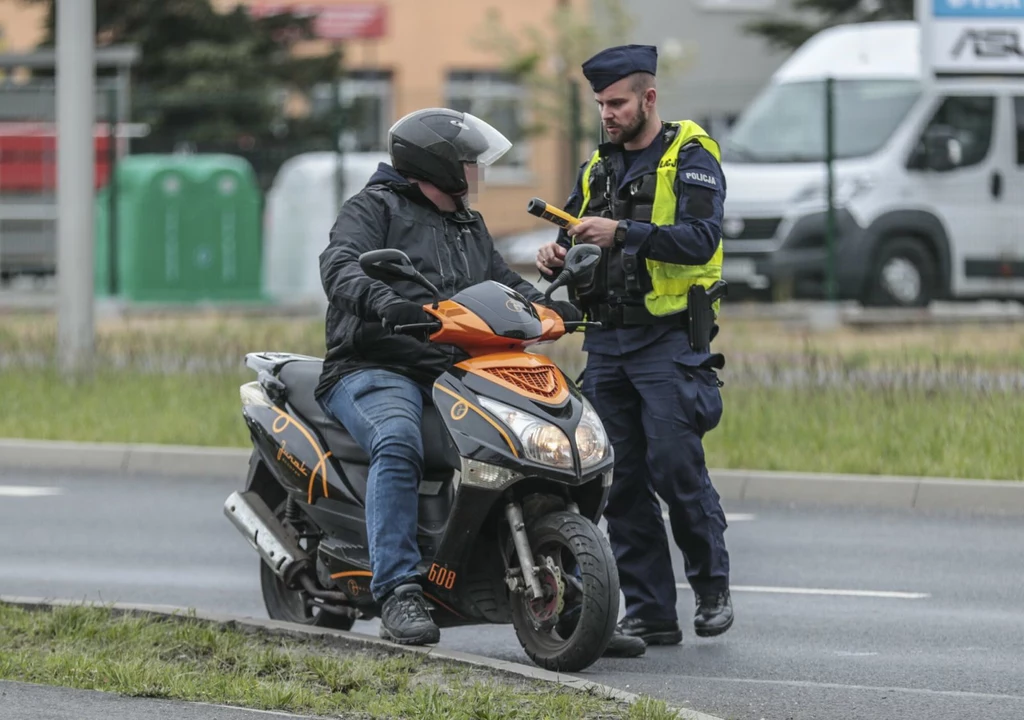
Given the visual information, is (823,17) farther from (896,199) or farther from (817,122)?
(896,199)

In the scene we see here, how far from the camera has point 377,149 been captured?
73.7 ft

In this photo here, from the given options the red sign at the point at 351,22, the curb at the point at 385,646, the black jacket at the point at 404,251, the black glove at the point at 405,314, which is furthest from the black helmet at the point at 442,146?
the red sign at the point at 351,22

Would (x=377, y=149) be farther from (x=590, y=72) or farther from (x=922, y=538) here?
(x=590, y=72)

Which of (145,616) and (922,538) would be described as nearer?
(145,616)

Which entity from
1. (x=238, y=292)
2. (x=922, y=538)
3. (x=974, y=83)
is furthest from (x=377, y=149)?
(x=922, y=538)

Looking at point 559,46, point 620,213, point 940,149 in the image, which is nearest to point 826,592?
point 620,213

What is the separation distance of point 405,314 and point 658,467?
3.69 ft

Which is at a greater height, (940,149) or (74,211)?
(940,149)

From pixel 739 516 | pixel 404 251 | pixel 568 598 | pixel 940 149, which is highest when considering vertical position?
pixel 940 149

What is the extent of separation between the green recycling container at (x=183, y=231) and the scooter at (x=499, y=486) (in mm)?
16264

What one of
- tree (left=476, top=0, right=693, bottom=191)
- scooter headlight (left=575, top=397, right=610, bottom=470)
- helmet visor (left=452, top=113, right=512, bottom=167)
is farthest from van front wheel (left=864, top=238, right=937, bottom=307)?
tree (left=476, top=0, right=693, bottom=191)

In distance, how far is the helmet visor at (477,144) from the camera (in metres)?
6.30

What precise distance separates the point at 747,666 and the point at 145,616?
1.87 meters

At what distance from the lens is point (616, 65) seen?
6520 mm
